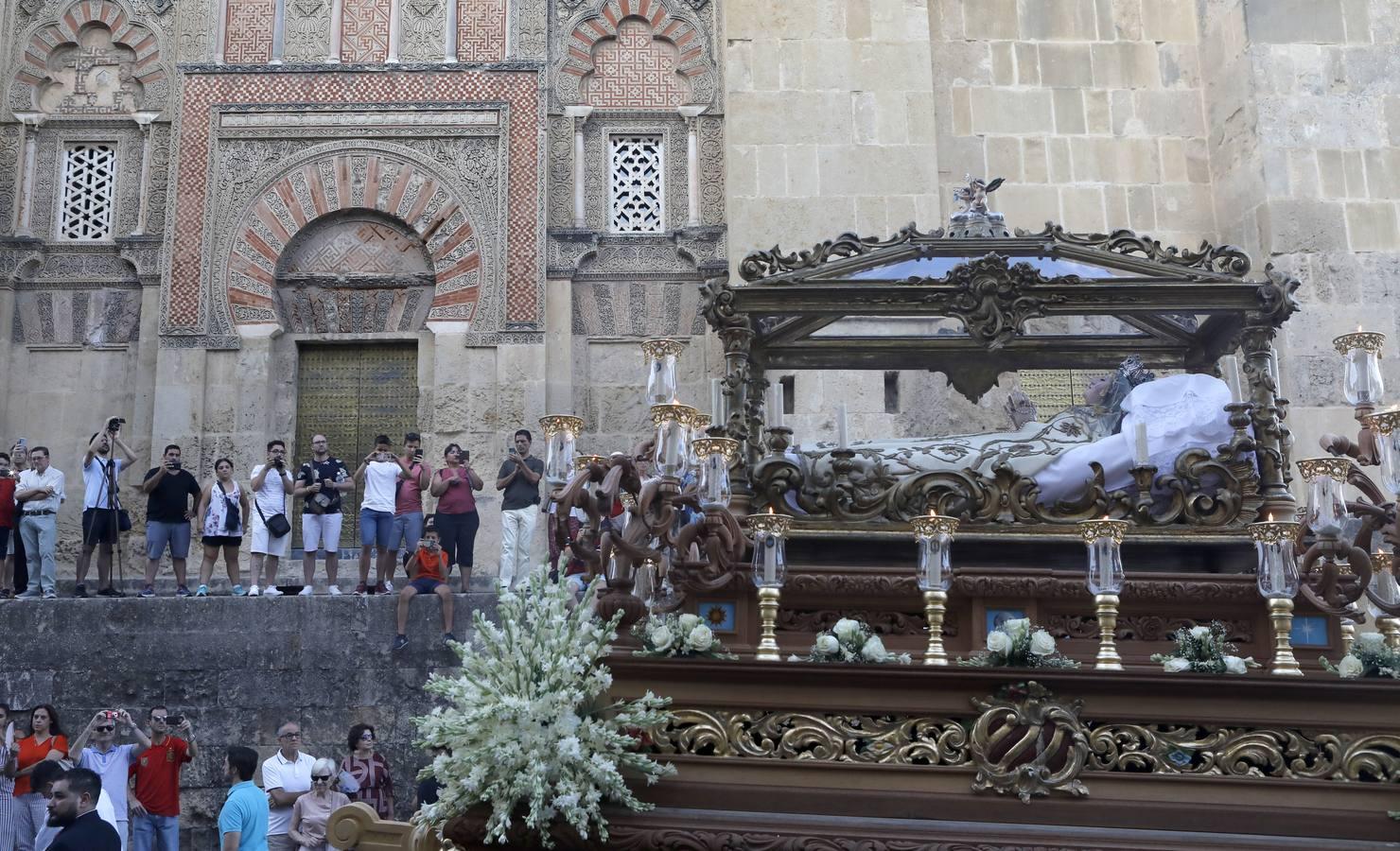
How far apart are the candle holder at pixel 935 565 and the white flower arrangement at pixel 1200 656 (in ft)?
2.65

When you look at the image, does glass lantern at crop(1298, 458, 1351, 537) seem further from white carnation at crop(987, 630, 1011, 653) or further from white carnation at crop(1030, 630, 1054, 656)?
white carnation at crop(987, 630, 1011, 653)

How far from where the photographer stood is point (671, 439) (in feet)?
18.4

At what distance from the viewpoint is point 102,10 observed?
45.2 feet

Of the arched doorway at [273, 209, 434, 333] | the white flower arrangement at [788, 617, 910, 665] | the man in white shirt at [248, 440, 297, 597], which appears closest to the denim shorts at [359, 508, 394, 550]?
the man in white shirt at [248, 440, 297, 597]

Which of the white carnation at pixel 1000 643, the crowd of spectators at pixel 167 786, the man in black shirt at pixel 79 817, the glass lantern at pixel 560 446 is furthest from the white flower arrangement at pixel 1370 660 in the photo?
the man in black shirt at pixel 79 817

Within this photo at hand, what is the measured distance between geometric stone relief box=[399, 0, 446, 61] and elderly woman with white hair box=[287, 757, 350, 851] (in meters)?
8.35

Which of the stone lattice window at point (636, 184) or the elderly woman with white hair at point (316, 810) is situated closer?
the elderly woman with white hair at point (316, 810)

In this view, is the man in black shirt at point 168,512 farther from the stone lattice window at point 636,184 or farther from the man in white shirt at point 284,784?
the stone lattice window at point 636,184

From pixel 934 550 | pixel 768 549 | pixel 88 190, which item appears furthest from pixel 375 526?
pixel 934 550

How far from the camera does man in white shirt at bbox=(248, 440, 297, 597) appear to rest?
34.0ft

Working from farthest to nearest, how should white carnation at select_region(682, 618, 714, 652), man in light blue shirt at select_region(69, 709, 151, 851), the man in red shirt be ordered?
1. the man in red shirt
2. man in light blue shirt at select_region(69, 709, 151, 851)
3. white carnation at select_region(682, 618, 714, 652)

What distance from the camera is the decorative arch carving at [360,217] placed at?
13000mm

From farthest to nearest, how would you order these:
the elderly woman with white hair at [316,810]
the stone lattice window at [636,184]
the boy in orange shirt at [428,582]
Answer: the stone lattice window at [636,184] < the boy in orange shirt at [428,582] < the elderly woman with white hair at [316,810]

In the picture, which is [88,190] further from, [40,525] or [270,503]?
[270,503]
